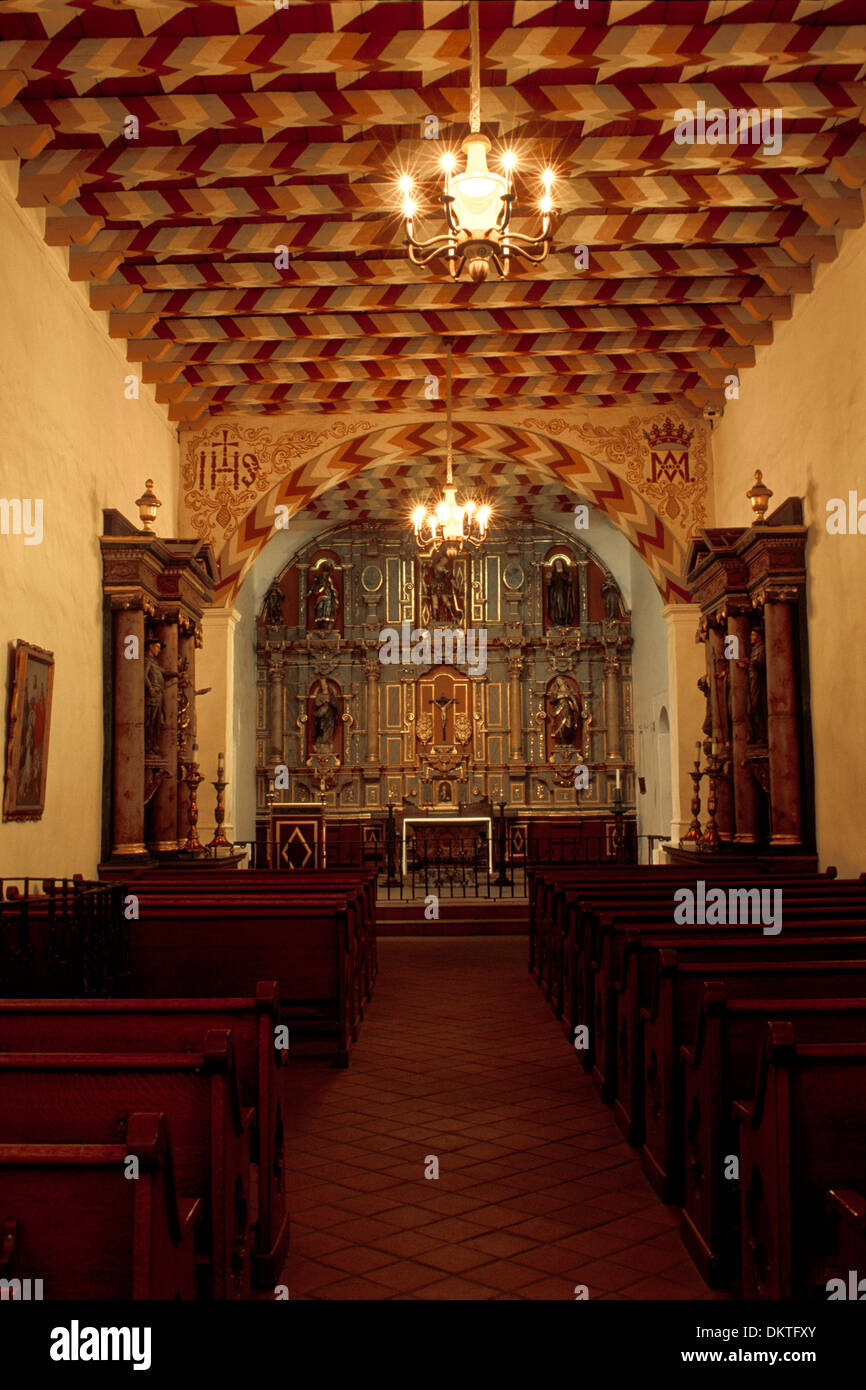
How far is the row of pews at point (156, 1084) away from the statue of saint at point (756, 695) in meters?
4.82

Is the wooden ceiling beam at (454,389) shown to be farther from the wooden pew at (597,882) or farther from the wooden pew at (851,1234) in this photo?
the wooden pew at (851,1234)

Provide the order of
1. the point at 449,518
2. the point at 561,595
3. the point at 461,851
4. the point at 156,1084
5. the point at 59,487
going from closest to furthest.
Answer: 1. the point at 156,1084
2. the point at 59,487
3. the point at 449,518
4. the point at 461,851
5. the point at 561,595

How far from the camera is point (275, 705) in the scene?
19062mm

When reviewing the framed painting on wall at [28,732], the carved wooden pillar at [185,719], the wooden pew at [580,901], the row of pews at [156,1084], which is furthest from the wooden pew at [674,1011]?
the carved wooden pillar at [185,719]

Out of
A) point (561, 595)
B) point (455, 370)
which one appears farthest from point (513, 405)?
point (561, 595)

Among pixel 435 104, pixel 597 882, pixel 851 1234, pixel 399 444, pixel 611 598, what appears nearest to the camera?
pixel 851 1234

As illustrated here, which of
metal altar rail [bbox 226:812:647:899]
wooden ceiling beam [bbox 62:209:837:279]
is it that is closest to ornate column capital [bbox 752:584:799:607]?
wooden ceiling beam [bbox 62:209:837:279]

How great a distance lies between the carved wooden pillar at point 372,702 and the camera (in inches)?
749

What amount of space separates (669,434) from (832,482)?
4.39 m

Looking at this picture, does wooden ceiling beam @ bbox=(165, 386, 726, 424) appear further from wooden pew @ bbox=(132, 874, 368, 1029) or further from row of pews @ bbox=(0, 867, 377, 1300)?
row of pews @ bbox=(0, 867, 377, 1300)

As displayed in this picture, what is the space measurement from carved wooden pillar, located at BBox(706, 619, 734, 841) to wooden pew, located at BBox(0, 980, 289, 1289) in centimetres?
759

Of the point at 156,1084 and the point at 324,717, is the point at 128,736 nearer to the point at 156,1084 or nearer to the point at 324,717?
the point at 156,1084

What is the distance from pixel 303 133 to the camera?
8.05m
